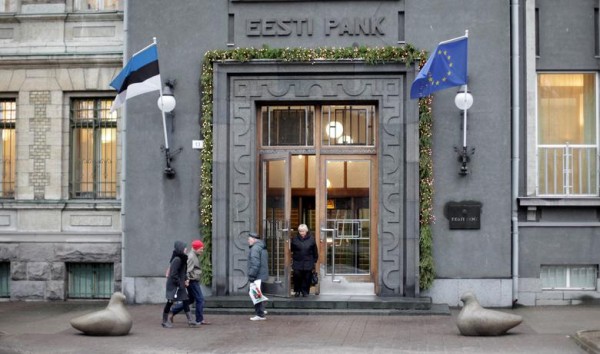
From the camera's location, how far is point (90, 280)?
2097 centimetres

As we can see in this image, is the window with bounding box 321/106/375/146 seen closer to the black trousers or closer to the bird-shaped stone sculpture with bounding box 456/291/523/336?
the black trousers

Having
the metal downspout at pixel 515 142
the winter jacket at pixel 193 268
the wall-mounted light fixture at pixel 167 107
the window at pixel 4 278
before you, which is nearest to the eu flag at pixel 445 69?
the metal downspout at pixel 515 142

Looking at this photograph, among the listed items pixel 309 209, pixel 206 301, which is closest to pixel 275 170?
pixel 309 209

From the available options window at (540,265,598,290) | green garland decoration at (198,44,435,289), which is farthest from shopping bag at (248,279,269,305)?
window at (540,265,598,290)

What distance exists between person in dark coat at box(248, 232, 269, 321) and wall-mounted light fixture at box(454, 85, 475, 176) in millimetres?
4566

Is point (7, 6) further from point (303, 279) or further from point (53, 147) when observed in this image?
point (303, 279)

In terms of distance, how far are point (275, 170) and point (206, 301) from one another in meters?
3.27

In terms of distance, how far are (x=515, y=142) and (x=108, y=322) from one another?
30.1 feet

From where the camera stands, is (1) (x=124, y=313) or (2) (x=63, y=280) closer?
(1) (x=124, y=313)

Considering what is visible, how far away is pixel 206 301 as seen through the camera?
18578 mm

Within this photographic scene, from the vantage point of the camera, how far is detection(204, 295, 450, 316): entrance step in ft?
59.5

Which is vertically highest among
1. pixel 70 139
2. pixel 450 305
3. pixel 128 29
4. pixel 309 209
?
pixel 128 29

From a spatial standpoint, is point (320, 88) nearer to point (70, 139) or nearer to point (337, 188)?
point (337, 188)

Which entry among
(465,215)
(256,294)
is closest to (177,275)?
(256,294)
